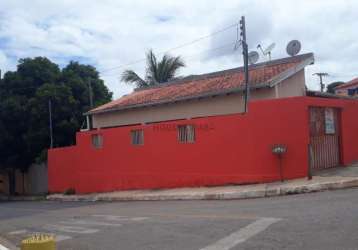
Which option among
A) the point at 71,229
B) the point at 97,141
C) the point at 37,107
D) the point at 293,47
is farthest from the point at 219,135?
the point at 37,107

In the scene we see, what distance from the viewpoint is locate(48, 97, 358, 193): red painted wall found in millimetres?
16219

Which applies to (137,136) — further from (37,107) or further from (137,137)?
(37,107)

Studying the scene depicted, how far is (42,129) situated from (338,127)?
18492 millimetres

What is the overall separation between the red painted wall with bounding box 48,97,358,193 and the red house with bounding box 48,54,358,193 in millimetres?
32

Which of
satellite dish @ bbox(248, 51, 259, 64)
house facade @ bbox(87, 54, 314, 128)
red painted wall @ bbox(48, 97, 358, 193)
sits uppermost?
satellite dish @ bbox(248, 51, 259, 64)

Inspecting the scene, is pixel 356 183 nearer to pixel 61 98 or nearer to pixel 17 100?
pixel 61 98

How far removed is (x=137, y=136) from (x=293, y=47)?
7289 mm

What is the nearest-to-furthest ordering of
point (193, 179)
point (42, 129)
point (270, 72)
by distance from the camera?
1. point (193, 179)
2. point (270, 72)
3. point (42, 129)

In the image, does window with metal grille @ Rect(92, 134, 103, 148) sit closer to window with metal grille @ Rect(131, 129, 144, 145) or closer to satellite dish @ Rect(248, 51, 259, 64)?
window with metal grille @ Rect(131, 129, 144, 145)

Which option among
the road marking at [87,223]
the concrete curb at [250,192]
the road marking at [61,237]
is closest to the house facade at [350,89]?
the concrete curb at [250,192]

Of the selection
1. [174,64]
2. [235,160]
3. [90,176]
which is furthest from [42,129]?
[235,160]

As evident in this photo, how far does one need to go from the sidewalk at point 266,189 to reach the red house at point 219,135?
53 cm

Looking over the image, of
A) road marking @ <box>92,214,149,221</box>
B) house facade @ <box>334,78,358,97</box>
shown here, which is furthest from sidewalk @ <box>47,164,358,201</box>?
house facade @ <box>334,78,358,97</box>

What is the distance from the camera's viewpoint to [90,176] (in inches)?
958
